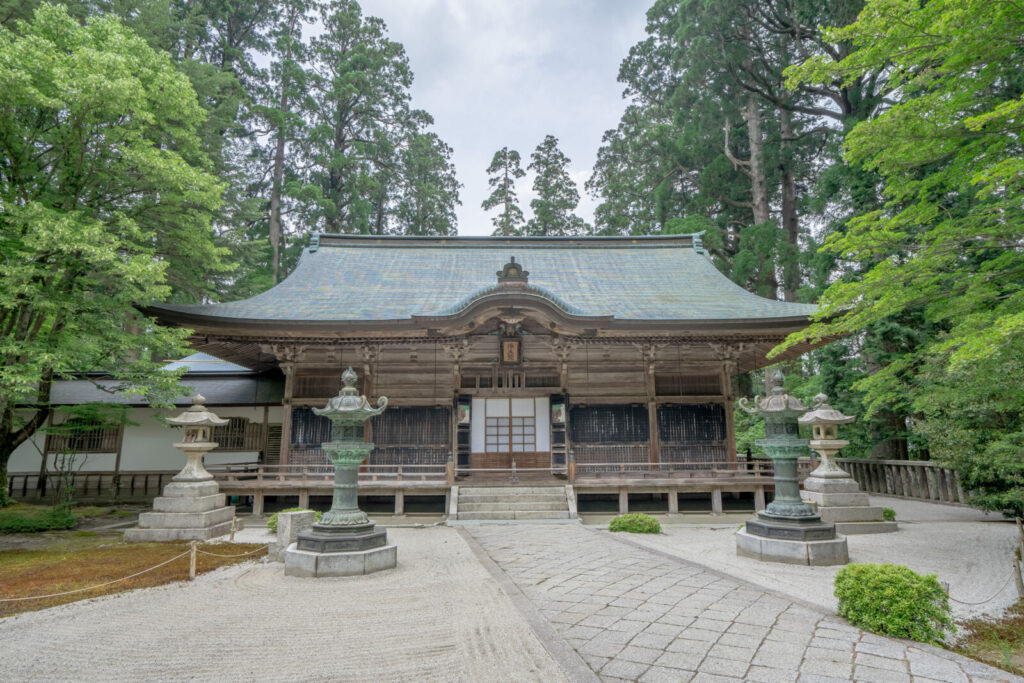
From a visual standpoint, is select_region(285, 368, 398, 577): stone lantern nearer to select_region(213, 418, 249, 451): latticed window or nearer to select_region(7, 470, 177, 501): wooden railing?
select_region(213, 418, 249, 451): latticed window

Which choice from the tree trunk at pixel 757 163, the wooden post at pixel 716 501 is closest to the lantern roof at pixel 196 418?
the wooden post at pixel 716 501

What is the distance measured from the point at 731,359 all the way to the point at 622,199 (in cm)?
2376

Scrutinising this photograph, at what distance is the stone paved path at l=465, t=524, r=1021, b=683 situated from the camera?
338cm

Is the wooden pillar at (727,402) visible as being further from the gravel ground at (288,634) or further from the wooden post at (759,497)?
the gravel ground at (288,634)

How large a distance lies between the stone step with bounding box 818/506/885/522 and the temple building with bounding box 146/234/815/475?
11.0 ft

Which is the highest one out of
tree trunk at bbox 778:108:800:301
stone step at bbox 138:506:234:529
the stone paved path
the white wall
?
tree trunk at bbox 778:108:800:301

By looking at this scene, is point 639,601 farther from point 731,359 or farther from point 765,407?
Result: point 731,359

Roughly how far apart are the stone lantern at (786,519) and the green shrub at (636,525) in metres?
1.96

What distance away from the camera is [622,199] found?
34281mm

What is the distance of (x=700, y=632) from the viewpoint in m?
4.10

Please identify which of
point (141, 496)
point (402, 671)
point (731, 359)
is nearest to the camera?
point (402, 671)

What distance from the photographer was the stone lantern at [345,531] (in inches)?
250

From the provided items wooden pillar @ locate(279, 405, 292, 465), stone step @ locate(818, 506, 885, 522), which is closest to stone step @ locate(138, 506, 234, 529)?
wooden pillar @ locate(279, 405, 292, 465)

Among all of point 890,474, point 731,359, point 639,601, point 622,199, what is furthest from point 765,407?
point 622,199
